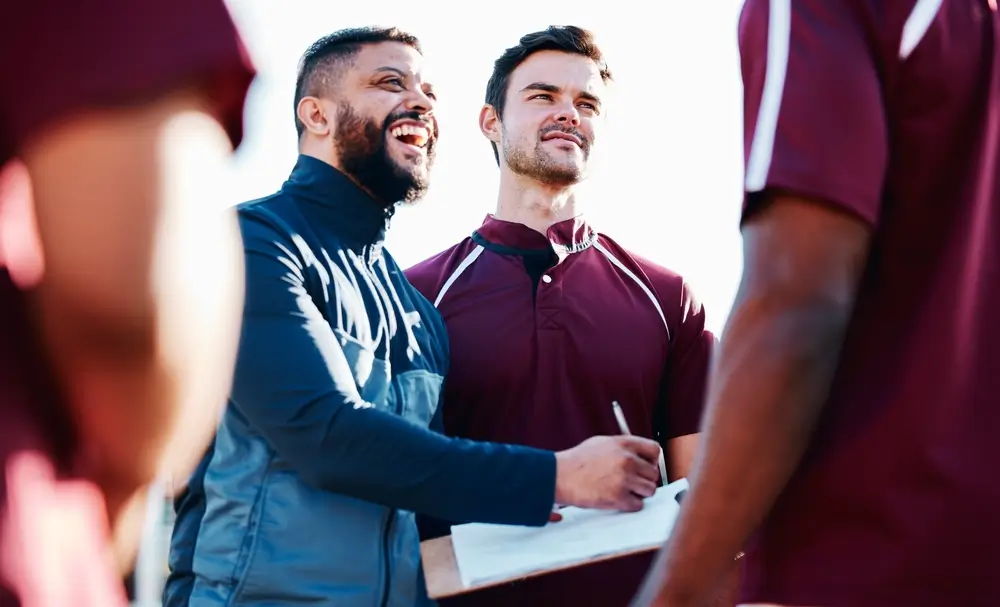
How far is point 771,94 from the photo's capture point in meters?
1.43

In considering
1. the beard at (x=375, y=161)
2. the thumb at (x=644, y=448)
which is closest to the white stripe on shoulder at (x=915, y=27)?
the thumb at (x=644, y=448)

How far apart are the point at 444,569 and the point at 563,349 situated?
131 centimetres

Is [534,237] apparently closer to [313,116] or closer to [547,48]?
[313,116]

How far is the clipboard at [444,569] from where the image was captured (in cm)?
255

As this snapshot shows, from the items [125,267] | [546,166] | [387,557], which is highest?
[125,267]

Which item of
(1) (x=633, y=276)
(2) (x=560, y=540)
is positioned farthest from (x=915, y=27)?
(1) (x=633, y=276)

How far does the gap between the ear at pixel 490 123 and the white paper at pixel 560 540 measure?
8.22 ft

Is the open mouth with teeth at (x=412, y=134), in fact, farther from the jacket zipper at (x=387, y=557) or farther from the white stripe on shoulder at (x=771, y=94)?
the white stripe on shoulder at (x=771, y=94)

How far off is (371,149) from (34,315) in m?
2.69

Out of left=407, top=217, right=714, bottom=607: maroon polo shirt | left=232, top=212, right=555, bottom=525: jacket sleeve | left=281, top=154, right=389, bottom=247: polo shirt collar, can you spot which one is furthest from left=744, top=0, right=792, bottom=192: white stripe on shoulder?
left=407, top=217, right=714, bottom=607: maroon polo shirt

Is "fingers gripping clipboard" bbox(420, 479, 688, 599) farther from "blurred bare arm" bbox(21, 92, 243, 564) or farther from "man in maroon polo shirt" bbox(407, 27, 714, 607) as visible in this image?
"blurred bare arm" bbox(21, 92, 243, 564)

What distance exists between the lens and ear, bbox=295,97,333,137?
364 centimetres

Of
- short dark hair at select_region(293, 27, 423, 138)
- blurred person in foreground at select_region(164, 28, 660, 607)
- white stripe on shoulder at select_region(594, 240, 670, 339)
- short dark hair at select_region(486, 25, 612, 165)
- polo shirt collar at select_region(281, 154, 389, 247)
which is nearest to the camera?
blurred person in foreground at select_region(164, 28, 660, 607)

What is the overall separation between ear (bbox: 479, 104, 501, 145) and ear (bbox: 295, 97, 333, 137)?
1364mm
